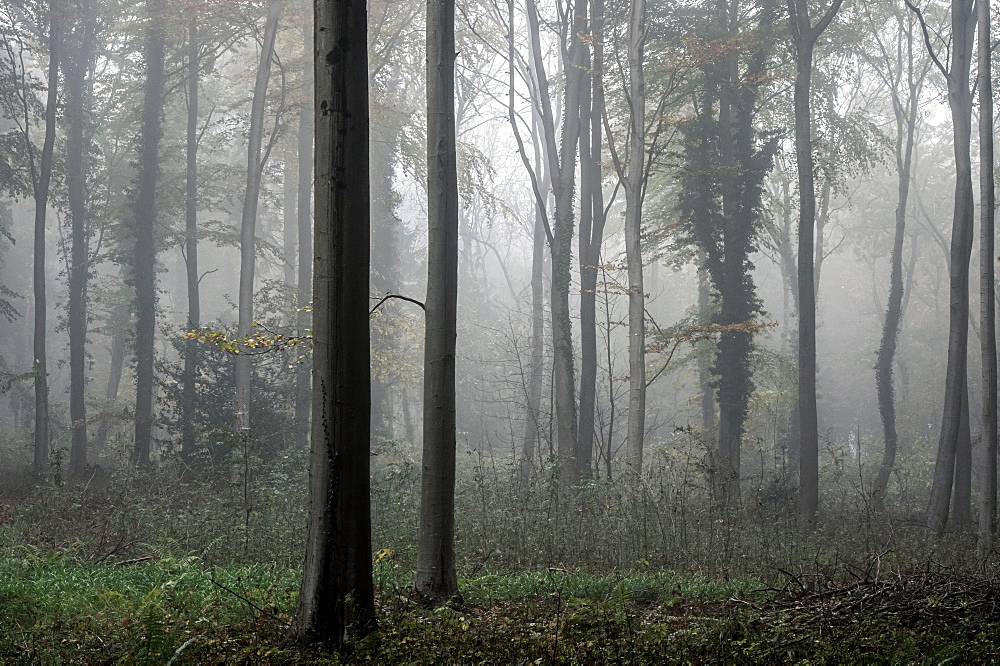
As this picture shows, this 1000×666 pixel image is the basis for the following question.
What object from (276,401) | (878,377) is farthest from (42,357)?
(878,377)

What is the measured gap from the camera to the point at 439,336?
21.5 ft

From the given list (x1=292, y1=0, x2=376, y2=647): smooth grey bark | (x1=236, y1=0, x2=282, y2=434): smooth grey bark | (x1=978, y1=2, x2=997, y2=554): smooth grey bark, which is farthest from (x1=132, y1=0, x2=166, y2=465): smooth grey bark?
(x1=978, y1=2, x2=997, y2=554): smooth grey bark

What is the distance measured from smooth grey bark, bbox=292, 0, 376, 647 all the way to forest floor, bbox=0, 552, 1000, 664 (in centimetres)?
34

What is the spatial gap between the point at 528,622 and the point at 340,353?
2300 mm

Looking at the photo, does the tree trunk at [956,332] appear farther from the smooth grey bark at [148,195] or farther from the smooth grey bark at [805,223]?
the smooth grey bark at [148,195]

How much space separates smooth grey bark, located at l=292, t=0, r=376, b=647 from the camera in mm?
4715

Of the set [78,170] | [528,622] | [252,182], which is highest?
[78,170]

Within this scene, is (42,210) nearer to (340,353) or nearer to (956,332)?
(340,353)

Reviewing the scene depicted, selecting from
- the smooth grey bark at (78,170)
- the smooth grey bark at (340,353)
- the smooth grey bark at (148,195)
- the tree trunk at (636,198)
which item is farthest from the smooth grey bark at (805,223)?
the smooth grey bark at (78,170)

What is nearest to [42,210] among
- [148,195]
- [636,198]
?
[148,195]

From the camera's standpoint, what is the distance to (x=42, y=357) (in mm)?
18172

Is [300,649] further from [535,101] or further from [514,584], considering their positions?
[535,101]

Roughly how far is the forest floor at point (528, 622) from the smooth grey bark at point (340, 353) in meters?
0.34

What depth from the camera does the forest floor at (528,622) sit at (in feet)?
14.8
